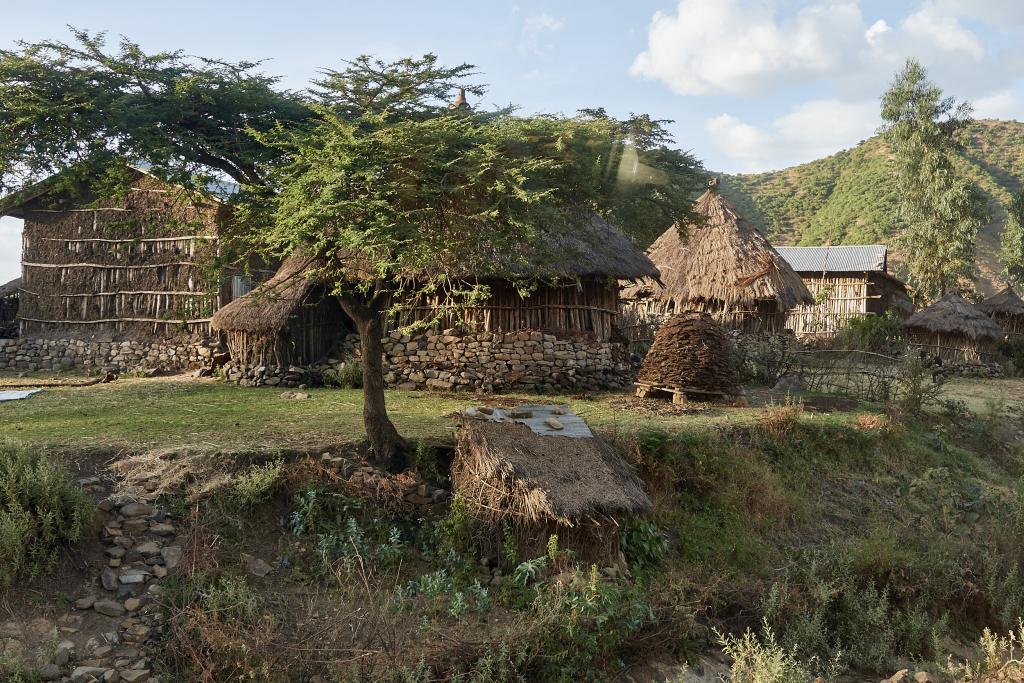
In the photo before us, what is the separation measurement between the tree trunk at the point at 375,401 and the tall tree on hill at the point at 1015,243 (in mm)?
26943

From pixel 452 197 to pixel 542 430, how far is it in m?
2.72

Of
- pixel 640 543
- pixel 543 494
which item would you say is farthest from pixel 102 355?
pixel 640 543

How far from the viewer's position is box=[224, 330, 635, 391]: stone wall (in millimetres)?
13609

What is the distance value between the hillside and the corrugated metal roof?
447cm

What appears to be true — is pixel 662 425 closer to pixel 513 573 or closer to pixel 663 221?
pixel 663 221

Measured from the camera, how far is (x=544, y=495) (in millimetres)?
7195

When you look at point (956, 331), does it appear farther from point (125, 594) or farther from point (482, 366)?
point (125, 594)

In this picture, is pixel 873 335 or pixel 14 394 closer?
pixel 14 394

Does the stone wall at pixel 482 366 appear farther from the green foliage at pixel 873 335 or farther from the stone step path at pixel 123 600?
the green foliage at pixel 873 335

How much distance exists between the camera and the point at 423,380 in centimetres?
1396

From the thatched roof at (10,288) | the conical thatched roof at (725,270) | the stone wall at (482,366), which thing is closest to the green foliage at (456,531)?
the stone wall at (482,366)

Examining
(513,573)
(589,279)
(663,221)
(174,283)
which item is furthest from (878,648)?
(174,283)

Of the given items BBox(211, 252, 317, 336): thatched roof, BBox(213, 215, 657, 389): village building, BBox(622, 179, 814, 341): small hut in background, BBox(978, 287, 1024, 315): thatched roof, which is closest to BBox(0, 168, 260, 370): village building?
BBox(211, 252, 317, 336): thatched roof

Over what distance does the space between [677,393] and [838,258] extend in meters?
21.7
